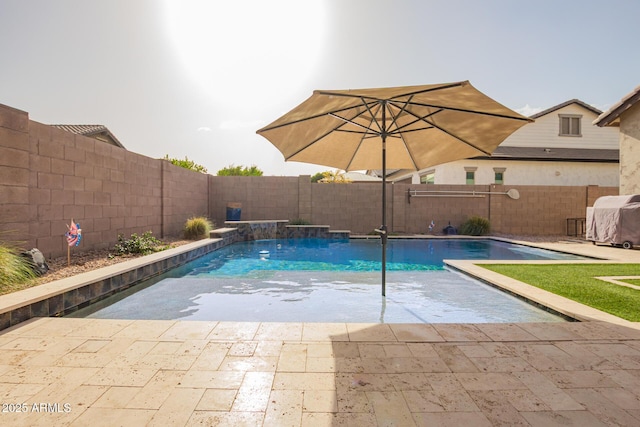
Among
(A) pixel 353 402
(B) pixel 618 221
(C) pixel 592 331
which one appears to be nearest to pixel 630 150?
(B) pixel 618 221

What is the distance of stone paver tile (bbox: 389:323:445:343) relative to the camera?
9.16 feet

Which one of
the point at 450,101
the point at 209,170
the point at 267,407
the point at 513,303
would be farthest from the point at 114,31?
the point at 209,170

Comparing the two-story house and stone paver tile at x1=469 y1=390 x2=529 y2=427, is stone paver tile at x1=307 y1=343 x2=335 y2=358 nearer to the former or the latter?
stone paver tile at x1=469 y1=390 x2=529 y2=427

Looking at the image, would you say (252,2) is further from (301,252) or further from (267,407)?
(267,407)

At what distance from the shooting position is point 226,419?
173cm

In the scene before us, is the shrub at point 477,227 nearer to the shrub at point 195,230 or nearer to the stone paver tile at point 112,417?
the shrub at point 195,230

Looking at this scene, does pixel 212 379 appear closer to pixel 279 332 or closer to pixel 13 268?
pixel 279 332

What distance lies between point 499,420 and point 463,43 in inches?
357

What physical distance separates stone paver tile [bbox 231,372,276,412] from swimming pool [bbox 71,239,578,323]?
1.82 meters

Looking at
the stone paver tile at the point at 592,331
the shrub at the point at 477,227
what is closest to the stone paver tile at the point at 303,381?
the stone paver tile at the point at 592,331

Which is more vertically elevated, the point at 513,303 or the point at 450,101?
the point at 450,101

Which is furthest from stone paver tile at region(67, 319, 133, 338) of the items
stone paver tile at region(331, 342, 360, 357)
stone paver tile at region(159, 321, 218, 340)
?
stone paver tile at region(331, 342, 360, 357)

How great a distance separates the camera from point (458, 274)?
250 inches

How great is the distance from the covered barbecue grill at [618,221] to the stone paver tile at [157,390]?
1161 cm
